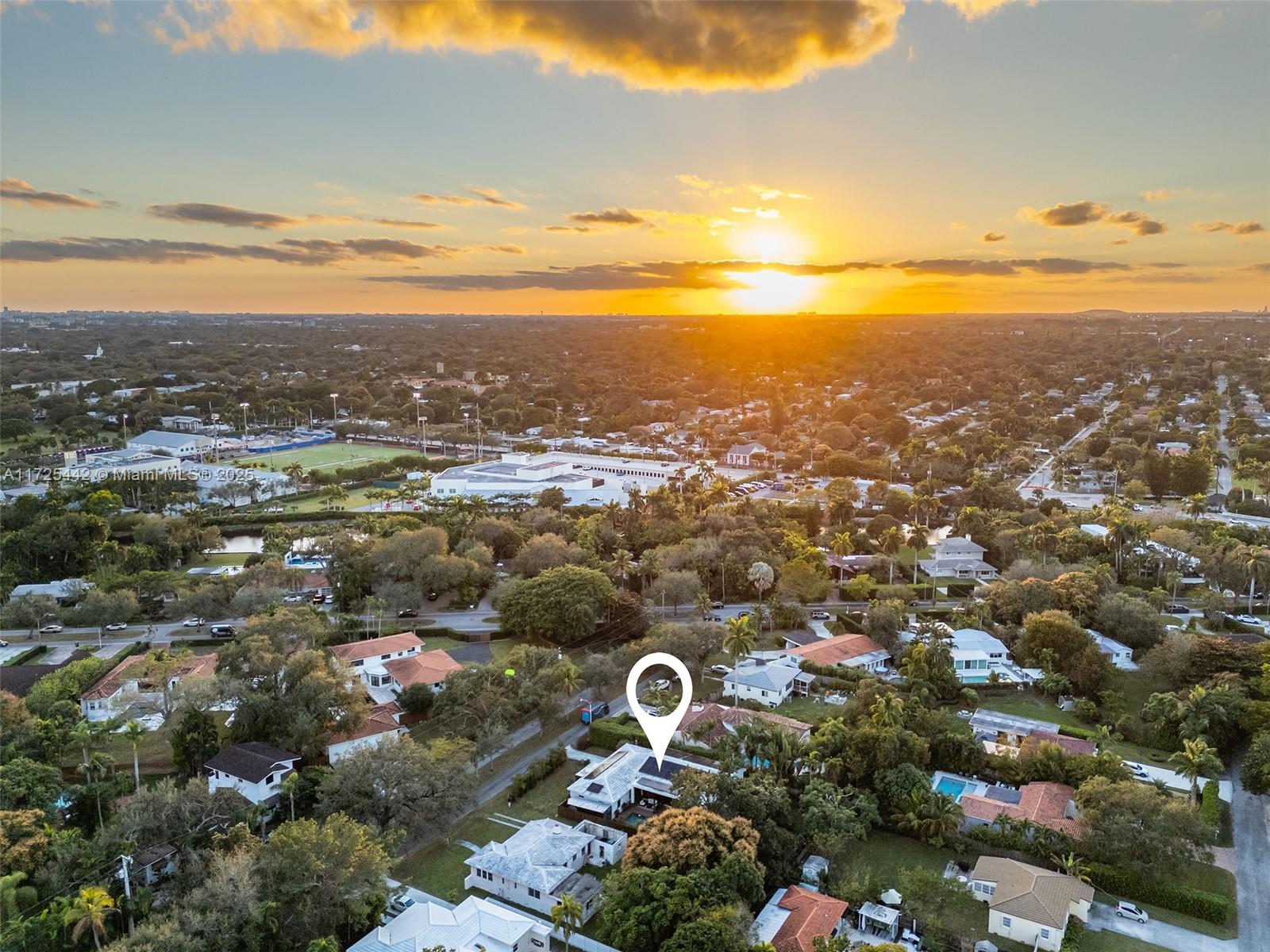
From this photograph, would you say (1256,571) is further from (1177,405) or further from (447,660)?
(1177,405)

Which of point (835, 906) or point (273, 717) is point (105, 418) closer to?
point (273, 717)

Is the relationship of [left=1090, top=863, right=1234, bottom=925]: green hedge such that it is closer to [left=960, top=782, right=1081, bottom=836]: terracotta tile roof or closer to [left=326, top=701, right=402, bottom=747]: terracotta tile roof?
[left=960, top=782, right=1081, bottom=836]: terracotta tile roof

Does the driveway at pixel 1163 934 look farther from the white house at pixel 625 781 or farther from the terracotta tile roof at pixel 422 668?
the terracotta tile roof at pixel 422 668

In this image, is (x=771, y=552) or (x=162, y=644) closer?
(x=162, y=644)

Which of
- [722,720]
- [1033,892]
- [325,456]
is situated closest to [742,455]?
[325,456]

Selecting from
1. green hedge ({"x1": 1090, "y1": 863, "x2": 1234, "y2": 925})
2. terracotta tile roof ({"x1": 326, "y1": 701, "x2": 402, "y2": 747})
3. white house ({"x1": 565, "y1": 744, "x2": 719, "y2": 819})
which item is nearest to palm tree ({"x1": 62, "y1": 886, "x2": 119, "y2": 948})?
terracotta tile roof ({"x1": 326, "y1": 701, "x2": 402, "y2": 747})

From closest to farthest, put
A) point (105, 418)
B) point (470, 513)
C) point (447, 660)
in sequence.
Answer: point (447, 660) < point (470, 513) < point (105, 418)

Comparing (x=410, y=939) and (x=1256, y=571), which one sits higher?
(x=1256, y=571)

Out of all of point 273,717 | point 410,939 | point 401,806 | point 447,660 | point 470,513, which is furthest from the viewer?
point 470,513

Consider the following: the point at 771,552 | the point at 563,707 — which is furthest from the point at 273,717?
the point at 771,552
